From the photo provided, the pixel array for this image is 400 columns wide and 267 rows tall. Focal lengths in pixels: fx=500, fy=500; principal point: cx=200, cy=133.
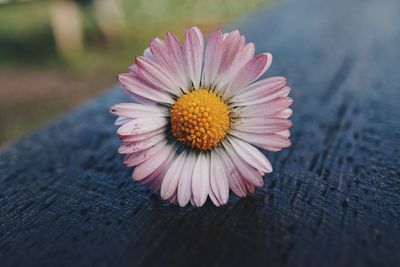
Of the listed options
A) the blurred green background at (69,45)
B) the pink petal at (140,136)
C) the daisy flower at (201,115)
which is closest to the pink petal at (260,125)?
→ the daisy flower at (201,115)

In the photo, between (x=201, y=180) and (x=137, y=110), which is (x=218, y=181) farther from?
(x=137, y=110)

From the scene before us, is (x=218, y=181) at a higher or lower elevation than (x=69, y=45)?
lower

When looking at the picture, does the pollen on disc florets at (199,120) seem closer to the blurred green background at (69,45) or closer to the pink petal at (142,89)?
the pink petal at (142,89)

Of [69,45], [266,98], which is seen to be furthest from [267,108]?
[69,45]

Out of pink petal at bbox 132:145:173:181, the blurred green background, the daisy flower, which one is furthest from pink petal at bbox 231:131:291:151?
the blurred green background

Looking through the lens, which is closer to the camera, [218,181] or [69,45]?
[218,181]

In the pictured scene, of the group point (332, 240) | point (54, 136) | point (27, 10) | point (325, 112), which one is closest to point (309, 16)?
point (325, 112)

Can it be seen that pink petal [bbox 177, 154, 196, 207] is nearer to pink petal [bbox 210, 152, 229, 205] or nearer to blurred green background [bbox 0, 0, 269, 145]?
pink petal [bbox 210, 152, 229, 205]

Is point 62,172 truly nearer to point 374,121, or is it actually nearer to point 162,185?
point 162,185

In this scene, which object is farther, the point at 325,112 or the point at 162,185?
the point at 325,112
